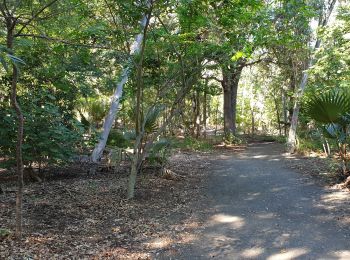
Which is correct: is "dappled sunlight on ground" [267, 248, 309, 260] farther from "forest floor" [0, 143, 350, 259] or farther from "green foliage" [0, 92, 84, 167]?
"green foliage" [0, 92, 84, 167]

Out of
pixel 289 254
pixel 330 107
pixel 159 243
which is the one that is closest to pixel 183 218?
pixel 159 243

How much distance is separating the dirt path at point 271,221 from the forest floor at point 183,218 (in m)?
0.01

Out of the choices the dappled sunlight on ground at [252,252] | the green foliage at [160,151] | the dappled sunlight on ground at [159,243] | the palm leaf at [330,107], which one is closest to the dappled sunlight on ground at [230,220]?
the dappled sunlight on ground at [252,252]

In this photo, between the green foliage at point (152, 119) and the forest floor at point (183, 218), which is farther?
the green foliage at point (152, 119)

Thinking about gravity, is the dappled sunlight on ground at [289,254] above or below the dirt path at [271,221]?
below

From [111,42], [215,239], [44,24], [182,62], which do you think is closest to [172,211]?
[215,239]

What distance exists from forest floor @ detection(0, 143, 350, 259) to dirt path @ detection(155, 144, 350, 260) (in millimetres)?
13

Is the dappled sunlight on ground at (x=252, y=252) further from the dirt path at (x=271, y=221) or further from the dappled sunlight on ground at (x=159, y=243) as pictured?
the dappled sunlight on ground at (x=159, y=243)

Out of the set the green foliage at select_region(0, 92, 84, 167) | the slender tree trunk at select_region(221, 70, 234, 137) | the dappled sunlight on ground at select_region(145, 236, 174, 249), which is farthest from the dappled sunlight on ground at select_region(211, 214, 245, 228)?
the slender tree trunk at select_region(221, 70, 234, 137)

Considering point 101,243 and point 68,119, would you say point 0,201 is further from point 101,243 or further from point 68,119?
point 68,119

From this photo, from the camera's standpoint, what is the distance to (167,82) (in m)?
7.97

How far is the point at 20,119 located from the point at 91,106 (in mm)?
13428

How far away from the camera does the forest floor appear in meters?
4.55

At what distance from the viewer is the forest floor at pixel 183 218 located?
455cm
